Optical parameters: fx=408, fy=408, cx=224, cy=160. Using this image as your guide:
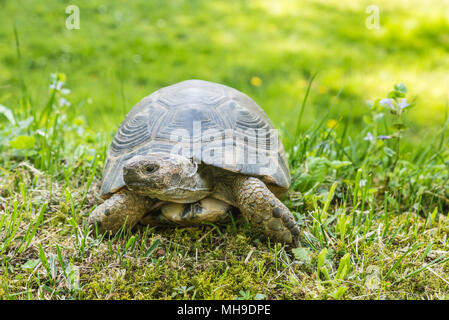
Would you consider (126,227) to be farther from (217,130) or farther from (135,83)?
(135,83)

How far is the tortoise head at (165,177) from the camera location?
1.84 meters

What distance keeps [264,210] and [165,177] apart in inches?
20.1

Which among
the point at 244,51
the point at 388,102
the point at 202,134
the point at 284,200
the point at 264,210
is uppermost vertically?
the point at 244,51

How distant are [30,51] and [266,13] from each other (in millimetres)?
4153

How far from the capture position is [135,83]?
566 centimetres

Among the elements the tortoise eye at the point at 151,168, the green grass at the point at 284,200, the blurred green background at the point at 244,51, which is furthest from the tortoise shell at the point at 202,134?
the blurred green background at the point at 244,51

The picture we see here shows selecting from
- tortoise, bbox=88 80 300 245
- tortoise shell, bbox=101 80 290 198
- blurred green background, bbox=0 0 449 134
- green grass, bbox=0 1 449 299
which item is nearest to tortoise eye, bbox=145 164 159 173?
tortoise, bbox=88 80 300 245

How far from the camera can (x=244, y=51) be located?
6.45 m

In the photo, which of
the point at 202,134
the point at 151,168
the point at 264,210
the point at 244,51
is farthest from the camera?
the point at 244,51

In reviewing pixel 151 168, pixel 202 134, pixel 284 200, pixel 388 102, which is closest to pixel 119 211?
pixel 151 168

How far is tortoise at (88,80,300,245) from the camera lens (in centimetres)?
197

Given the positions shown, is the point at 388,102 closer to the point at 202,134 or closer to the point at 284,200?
the point at 284,200

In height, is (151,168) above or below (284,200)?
above

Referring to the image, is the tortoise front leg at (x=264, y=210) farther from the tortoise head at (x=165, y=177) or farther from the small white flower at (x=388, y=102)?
the small white flower at (x=388, y=102)
